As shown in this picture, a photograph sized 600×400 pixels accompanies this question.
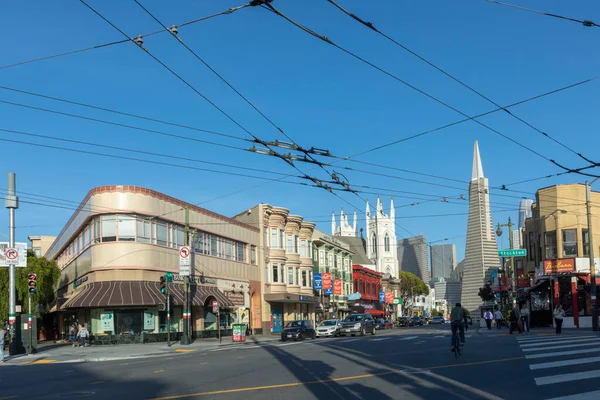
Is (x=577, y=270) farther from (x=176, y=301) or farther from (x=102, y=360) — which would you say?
(x=102, y=360)

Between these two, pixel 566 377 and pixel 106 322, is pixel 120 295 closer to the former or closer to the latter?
pixel 106 322

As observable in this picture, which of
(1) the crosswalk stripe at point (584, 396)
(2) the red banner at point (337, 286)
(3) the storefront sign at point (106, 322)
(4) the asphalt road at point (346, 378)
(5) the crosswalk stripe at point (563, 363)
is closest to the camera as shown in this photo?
(1) the crosswalk stripe at point (584, 396)

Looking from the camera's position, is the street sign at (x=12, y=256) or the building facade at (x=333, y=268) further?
the building facade at (x=333, y=268)

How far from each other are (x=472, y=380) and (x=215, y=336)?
3545 cm

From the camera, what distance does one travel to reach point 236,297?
50.8 meters

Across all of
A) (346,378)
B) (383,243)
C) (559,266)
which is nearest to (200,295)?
(559,266)

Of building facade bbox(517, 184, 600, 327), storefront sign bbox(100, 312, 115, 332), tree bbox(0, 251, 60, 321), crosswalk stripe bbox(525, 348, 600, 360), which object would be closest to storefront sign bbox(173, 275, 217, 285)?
storefront sign bbox(100, 312, 115, 332)

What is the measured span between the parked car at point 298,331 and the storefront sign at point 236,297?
905 cm

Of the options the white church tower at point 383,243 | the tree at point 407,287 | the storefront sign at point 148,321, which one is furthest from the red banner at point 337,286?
the white church tower at point 383,243

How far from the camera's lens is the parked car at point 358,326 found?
42.6m

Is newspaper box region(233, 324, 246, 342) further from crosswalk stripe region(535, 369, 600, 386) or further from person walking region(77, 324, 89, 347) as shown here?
crosswalk stripe region(535, 369, 600, 386)

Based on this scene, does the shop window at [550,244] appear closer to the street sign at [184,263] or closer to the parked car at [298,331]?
the parked car at [298,331]

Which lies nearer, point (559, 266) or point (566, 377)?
point (566, 377)

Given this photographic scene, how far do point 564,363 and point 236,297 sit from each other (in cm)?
3669
